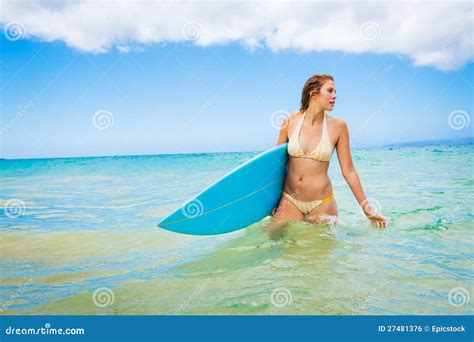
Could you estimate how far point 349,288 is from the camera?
236cm

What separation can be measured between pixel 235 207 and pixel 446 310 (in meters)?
2.10

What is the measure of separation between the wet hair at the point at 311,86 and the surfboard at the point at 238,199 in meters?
0.47

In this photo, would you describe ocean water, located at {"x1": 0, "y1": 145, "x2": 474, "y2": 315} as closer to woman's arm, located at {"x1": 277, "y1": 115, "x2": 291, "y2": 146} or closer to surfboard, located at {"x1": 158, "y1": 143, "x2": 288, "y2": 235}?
surfboard, located at {"x1": 158, "y1": 143, "x2": 288, "y2": 235}

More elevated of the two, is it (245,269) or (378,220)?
(378,220)

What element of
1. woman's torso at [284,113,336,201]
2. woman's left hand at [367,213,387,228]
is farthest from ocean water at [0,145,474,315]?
woman's torso at [284,113,336,201]

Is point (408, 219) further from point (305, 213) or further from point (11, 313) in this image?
point (11, 313)

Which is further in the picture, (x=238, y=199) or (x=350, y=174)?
(x=238, y=199)

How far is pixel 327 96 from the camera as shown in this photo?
332cm

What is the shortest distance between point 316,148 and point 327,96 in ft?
1.61

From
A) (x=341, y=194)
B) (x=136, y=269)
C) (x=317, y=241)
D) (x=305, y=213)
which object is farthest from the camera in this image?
(x=341, y=194)

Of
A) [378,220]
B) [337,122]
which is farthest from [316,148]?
[378,220]

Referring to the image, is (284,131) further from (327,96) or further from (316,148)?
(327,96)

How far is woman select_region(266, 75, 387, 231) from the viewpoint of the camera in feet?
11.2
